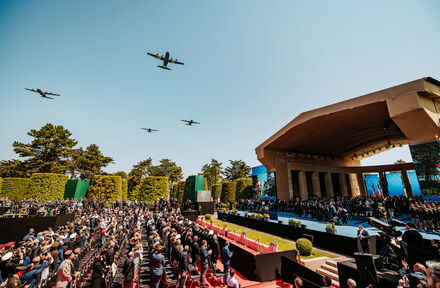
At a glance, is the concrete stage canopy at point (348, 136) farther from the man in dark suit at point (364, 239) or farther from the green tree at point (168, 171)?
the green tree at point (168, 171)

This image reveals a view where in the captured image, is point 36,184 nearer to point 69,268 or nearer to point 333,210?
point 69,268

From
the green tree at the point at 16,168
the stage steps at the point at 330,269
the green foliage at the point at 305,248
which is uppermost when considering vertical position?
the green tree at the point at 16,168

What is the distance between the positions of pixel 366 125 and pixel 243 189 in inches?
922

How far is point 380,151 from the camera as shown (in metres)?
35.8

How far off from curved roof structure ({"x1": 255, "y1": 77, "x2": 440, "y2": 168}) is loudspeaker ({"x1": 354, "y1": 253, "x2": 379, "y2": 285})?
1478 centimetres

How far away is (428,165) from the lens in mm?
14773

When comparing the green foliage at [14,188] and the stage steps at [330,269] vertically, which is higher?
the green foliage at [14,188]

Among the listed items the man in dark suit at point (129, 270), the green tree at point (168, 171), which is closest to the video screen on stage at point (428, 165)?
the man in dark suit at point (129, 270)

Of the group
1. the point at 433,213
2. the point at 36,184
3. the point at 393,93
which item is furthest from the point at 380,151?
the point at 36,184

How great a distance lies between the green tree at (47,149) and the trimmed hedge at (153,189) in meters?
15.8

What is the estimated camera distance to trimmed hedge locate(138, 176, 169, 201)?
35.9m

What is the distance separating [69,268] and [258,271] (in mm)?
6361

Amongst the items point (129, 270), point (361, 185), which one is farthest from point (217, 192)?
point (129, 270)

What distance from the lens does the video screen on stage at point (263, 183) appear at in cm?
3195
